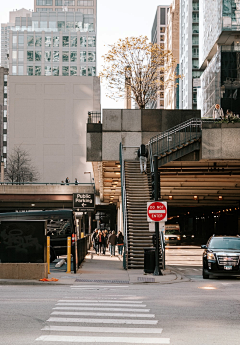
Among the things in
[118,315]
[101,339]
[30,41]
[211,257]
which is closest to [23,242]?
[211,257]

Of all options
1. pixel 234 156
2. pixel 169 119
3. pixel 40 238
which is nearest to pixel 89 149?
pixel 169 119

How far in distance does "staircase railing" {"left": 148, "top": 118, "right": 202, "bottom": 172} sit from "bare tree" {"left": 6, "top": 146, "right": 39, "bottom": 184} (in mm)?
63749

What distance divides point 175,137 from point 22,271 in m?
17.9

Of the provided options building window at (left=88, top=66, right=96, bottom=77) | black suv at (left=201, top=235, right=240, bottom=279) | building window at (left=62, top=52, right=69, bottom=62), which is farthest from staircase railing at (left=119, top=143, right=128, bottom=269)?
building window at (left=62, top=52, right=69, bottom=62)

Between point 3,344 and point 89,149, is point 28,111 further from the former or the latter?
point 3,344

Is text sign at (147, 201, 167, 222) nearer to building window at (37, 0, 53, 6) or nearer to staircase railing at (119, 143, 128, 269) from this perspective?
staircase railing at (119, 143, 128, 269)

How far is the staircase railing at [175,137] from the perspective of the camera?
1302 inches

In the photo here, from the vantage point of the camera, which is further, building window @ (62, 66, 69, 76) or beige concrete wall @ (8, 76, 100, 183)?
building window @ (62, 66, 69, 76)

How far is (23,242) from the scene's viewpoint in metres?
18.6

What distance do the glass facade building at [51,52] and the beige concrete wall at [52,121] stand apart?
81.8 feet

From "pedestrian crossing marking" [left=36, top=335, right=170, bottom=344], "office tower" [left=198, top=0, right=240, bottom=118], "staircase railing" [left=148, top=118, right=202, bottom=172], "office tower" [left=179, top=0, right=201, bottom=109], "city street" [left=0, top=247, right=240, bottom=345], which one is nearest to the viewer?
"pedestrian crossing marking" [left=36, top=335, right=170, bottom=344]

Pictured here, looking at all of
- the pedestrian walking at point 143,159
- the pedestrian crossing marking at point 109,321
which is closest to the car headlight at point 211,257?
the pedestrian crossing marking at point 109,321

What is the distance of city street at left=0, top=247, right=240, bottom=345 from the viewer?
846cm

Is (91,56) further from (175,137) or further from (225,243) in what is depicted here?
(225,243)
